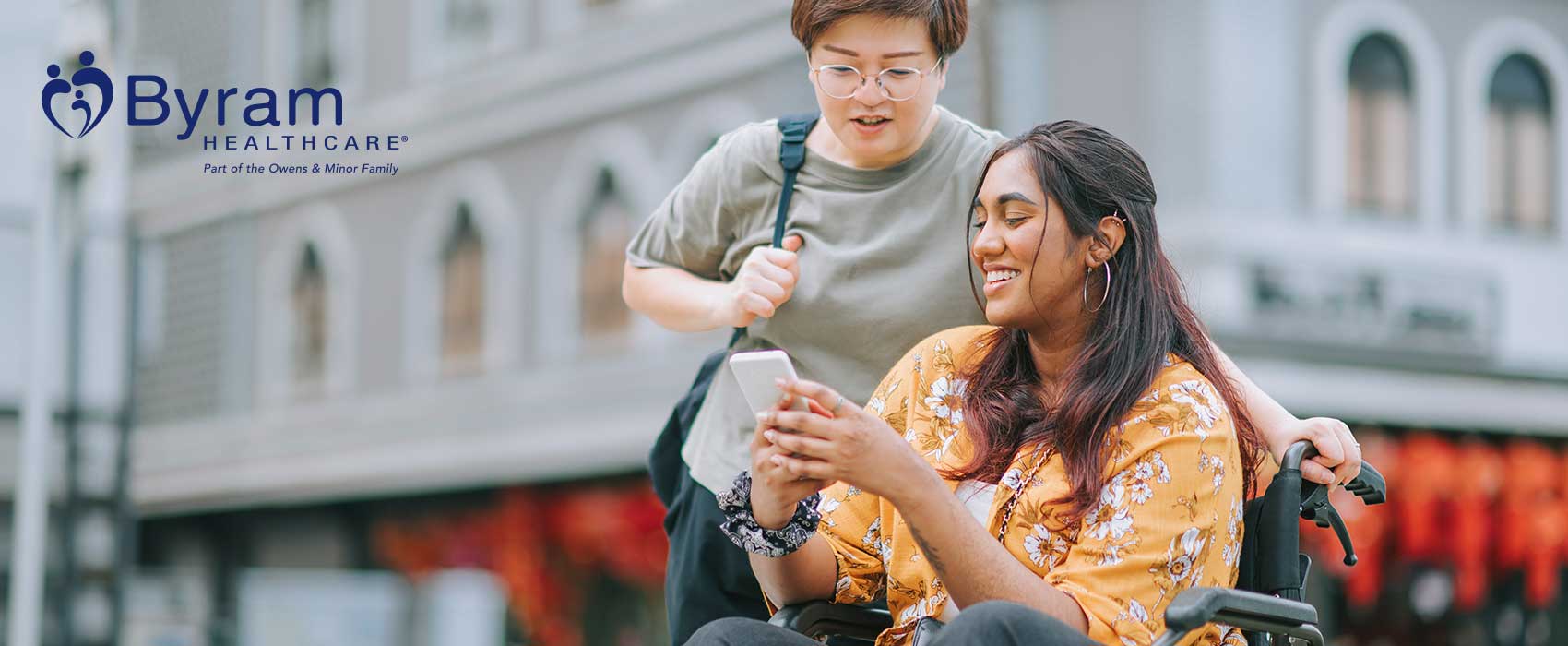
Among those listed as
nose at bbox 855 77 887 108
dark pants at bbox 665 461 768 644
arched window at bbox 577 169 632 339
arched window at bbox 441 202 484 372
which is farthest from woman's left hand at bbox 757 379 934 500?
arched window at bbox 441 202 484 372

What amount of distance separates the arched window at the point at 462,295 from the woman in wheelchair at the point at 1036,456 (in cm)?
1425

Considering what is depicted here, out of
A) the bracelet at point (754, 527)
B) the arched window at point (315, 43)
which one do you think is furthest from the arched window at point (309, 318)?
the bracelet at point (754, 527)

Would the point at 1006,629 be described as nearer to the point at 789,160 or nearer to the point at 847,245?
the point at 847,245

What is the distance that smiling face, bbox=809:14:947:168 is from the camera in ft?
9.20

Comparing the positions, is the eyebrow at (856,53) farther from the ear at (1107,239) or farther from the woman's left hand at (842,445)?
the woman's left hand at (842,445)

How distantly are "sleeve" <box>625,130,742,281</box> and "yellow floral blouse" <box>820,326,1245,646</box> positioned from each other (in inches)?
22.3

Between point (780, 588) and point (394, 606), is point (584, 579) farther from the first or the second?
point (780, 588)

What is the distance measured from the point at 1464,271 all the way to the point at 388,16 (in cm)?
1031

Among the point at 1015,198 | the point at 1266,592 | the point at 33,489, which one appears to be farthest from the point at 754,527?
the point at 33,489

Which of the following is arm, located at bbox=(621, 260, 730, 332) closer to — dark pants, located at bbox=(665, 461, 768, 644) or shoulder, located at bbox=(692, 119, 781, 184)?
shoulder, located at bbox=(692, 119, 781, 184)

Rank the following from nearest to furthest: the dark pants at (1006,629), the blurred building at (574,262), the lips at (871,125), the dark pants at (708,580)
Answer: the dark pants at (1006,629) → the lips at (871,125) → the dark pants at (708,580) → the blurred building at (574,262)

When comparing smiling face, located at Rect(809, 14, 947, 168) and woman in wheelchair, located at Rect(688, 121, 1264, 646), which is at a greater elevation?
smiling face, located at Rect(809, 14, 947, 168)

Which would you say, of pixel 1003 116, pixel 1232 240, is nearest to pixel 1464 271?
pixel 1232 240

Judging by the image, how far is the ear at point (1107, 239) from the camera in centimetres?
253
